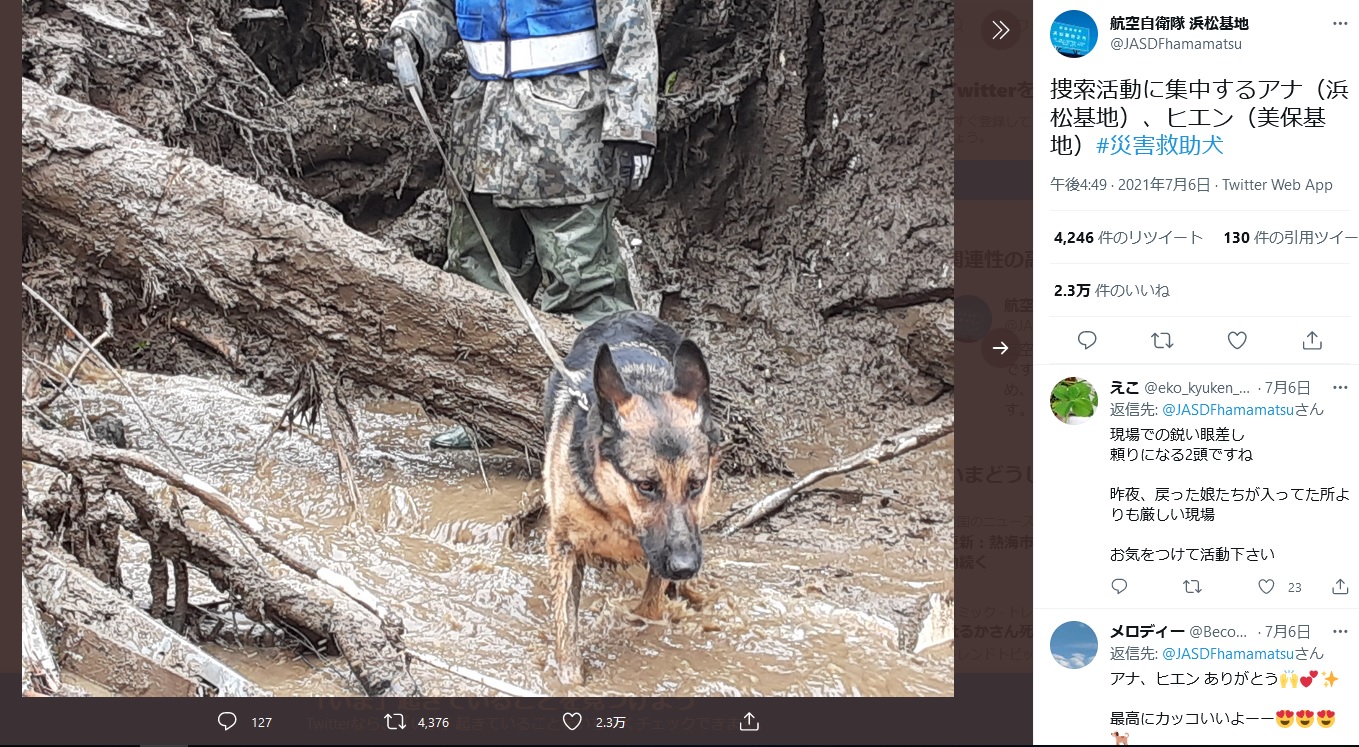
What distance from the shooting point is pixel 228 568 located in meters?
3.26

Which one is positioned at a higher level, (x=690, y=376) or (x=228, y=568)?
(x=690, y=376)

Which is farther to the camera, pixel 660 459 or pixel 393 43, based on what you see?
pixel 393 43

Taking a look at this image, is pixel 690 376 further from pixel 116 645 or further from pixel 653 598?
pixel 116 645

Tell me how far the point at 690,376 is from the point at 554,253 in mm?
1855

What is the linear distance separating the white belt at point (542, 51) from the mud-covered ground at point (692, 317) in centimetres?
117

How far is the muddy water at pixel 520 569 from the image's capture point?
3252 millimetres

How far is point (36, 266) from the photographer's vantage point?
4.16 m

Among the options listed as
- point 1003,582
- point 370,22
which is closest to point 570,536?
point 1003,582
